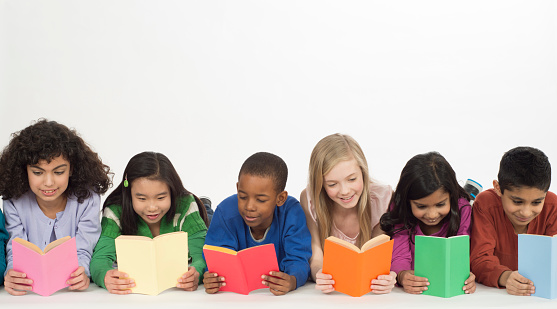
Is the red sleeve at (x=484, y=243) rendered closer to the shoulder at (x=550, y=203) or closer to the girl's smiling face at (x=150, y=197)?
the shoulder at (x=550, y=203)

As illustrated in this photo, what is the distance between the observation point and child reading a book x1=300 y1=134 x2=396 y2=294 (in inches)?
109

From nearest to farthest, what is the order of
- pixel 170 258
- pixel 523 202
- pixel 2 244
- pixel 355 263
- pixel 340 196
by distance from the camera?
1. pixel 355 263
2. pixel 170 258
3. pixel 523 202
4. pixel 2 244
5. pixel 340 196

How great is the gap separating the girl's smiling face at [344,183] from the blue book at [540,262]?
31.1 inches

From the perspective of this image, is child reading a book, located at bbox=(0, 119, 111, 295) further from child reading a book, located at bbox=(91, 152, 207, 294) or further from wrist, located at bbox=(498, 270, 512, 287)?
wrist, located at bbox=(498, 270, 512, 287)

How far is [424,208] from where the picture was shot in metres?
2.64

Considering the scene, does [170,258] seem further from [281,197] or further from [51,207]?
[51,207]

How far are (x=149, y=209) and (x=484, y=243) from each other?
161 centimetres

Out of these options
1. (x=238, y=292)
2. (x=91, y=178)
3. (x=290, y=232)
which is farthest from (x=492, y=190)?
(x=91, y=178)

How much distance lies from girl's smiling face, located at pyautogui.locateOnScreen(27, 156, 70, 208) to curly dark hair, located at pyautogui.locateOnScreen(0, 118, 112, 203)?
3cm

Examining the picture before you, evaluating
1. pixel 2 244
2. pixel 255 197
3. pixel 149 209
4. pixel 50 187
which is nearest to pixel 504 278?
pixel 255 197

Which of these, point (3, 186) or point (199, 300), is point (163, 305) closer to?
point (199, 300)

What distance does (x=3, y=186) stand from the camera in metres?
2.76

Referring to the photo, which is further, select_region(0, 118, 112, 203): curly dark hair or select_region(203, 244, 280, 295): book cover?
select_region(0, 118, 112, 203): curly dark hair

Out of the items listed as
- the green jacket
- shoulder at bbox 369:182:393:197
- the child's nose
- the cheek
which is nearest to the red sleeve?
shoulder at bbox 369:182:393:197
